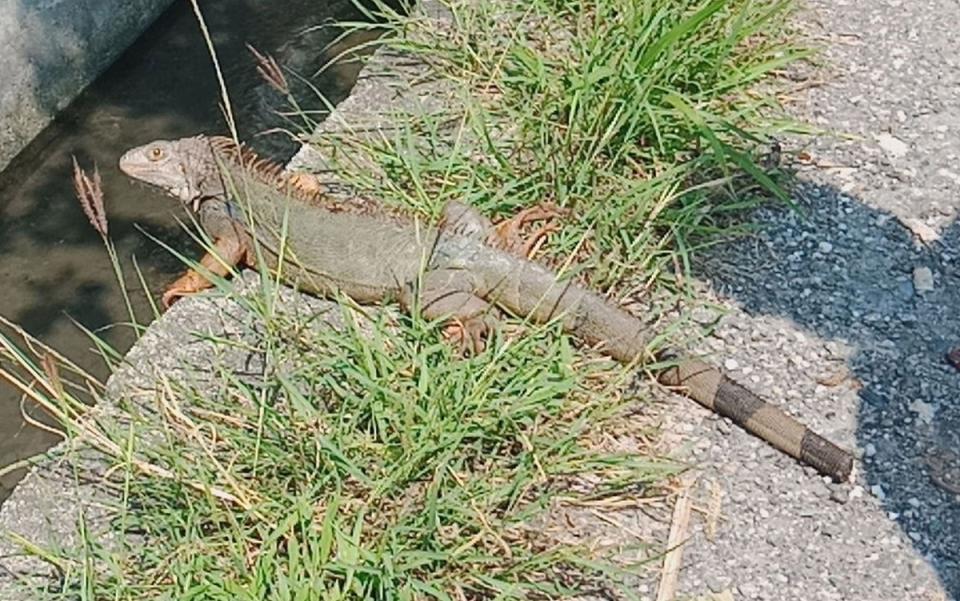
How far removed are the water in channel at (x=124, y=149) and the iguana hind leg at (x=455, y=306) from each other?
5.11 ft

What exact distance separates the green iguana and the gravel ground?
4.0 inches

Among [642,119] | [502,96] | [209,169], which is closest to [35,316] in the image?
[209,169]

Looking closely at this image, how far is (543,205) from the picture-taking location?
4238 millimetres

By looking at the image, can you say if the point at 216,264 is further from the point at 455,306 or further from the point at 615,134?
the point at 615,134

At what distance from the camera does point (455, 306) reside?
13.0 ft

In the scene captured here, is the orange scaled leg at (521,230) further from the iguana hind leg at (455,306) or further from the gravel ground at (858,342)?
the gravel ground at (858,342)

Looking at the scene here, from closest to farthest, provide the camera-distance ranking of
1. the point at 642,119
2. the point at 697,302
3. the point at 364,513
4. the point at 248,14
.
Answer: the point at 364,513 < the point at 697,302 < the point at 642,119 < the point at 248,14

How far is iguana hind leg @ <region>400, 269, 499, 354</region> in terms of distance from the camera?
3.84 meters

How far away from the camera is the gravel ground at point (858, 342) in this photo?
334 centimetres

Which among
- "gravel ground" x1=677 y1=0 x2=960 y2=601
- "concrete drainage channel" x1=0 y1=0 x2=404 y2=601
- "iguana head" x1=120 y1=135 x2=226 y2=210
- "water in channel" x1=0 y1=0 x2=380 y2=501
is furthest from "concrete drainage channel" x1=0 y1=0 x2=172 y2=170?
"gravel ground" x1=677 y1=0 x2=960 y2=601

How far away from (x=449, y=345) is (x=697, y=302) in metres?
0.74

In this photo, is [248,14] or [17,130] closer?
[17,130]

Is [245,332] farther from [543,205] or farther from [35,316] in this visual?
[35,316]

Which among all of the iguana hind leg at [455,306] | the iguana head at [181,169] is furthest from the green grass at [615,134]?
the iguana head at [181,169]
